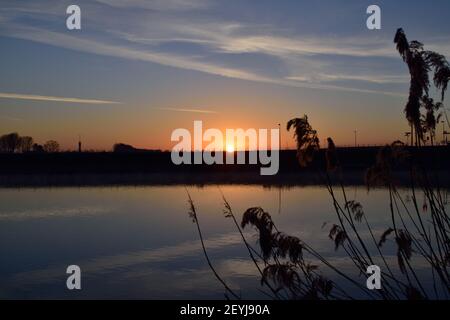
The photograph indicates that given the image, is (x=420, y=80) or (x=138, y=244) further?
(x=138, y=244)

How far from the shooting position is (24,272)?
1555cm

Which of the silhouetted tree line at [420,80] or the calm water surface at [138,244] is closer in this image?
the silhouetted tree line at [420,80]

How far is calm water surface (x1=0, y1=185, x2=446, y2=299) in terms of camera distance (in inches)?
536

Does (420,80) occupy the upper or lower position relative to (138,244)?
upper

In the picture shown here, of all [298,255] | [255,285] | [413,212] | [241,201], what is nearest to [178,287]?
[255,285]

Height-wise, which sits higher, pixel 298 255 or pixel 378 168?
pixel 378 168

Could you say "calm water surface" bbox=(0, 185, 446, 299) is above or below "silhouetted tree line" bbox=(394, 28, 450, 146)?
below

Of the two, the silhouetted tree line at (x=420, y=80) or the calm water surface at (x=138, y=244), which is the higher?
the silhouetted tree line at (x=420, y=80)

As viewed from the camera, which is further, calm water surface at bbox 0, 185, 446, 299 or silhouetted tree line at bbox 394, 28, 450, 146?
calm water surface at bbox 0, 185, 446, 299

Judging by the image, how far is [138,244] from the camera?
20219 mm

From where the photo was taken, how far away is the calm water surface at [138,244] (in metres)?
13.6

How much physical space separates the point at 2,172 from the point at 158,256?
257ft
